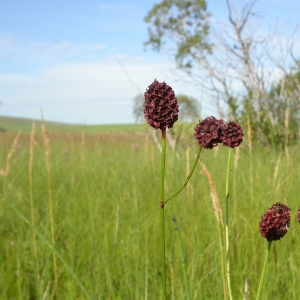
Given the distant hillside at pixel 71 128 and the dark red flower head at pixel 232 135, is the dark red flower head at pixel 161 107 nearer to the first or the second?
the dark red flower head at pixel 232 135

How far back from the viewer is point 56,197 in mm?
3742

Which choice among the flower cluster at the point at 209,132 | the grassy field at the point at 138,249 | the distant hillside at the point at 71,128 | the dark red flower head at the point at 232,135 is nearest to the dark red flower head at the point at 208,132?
the flower cluster at the point at 209,132

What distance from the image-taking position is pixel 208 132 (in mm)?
782

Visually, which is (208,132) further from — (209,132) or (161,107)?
(161,107)

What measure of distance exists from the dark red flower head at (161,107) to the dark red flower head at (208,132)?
0.10 meters

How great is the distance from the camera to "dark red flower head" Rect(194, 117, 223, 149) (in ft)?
2.54

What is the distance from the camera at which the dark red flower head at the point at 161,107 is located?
688 mm

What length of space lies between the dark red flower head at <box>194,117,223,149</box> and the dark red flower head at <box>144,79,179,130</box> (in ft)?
0.32

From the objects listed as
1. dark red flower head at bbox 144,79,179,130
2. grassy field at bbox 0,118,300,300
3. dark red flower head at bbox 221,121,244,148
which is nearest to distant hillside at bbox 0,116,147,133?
grassy field at bbox 0,118,300,300

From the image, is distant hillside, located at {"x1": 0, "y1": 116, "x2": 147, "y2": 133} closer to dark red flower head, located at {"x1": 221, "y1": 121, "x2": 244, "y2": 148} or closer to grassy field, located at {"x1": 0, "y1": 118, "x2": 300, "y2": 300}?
grassy field, located at {"x1": 0, "y1": 118, "x2": 300, "y2": 300}

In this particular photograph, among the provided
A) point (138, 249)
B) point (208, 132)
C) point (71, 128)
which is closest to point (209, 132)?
point (208, 132)

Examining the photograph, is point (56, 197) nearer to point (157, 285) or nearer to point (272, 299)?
point (157, 285)

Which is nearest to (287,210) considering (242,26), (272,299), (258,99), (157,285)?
(272,299)

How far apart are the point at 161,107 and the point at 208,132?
13 centimetres
